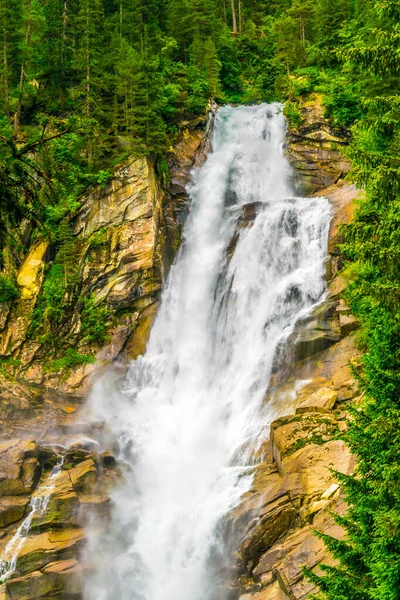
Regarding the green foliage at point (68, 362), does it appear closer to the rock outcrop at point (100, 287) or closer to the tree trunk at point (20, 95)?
the rock outcrop at point (100, 287)

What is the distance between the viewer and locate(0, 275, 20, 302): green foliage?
27016 mm

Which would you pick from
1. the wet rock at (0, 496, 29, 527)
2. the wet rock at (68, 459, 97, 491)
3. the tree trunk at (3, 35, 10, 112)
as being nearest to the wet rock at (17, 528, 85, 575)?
the wet rock at (0, 496, 29, 527)

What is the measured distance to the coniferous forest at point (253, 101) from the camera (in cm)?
836

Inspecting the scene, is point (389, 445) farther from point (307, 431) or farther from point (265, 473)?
point (265, 473)

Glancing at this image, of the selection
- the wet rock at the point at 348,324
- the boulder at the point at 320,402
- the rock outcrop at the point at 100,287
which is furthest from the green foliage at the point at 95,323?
the boulder at the point at 320,402

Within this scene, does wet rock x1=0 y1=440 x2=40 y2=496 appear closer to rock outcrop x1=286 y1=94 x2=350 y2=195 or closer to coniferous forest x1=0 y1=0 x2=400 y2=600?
coniferous forest x1=0 y1=0 x2=400 y2=600

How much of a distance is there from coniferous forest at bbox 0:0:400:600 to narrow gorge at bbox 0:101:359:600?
4.00 ft

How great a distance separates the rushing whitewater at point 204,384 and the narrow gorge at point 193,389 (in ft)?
0.26

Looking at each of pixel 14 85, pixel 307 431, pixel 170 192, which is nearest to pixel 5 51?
pixel 14 85

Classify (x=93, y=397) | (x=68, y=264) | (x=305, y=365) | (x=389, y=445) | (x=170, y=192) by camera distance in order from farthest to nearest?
(x=170, y=192), (x=68, y=264), (x=93, y=397), (x=305, y=365), (x=389, y=445)

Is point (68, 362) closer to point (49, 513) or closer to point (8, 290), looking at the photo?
point (8, 290)

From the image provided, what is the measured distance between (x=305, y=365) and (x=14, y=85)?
3062cm

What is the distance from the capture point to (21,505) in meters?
18.6

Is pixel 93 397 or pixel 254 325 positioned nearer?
pixel 254 325
